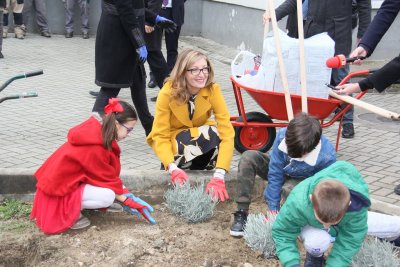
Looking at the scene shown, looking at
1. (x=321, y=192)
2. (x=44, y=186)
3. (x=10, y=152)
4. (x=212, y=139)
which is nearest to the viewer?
(x=321, y=192)

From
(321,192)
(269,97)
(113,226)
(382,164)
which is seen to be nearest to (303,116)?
(321,192)

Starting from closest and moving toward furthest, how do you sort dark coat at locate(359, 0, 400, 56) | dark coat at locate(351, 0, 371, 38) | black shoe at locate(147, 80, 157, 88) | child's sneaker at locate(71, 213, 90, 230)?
child's sneaker at locate(71, 213, 90, 230) < dark coat at locate(359, 0, 400, 56) < dark coat at locate(351, 0, 371, 38) < black shoe at locate(147, 80, 157, 88)

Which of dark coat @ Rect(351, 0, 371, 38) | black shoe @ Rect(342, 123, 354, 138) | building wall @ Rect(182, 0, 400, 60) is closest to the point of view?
dark coat @ Rect(351, 0, 371, 38)

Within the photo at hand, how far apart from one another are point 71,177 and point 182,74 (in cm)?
102

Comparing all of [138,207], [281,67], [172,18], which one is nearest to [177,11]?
[172,18]

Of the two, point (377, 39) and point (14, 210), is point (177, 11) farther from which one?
point (14, 210)

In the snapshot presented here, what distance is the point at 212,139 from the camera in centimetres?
441

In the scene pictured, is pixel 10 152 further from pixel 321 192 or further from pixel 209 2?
pixel 209 2

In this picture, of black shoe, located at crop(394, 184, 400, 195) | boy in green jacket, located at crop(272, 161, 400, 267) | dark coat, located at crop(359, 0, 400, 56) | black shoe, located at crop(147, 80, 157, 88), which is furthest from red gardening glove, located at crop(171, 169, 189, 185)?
black shoe, located at crop(147, 80, 157, 88)

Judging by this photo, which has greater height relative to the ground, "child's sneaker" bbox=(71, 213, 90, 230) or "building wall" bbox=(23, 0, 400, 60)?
"building wall" bbox=(23, 0, 400, 60)

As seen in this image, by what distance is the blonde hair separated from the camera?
13.7ft

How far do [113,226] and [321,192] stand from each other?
5.13ft

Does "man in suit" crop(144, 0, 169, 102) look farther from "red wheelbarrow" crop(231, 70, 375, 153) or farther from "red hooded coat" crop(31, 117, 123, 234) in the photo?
"red hooded coat" crop(31, 117, 123, 234)

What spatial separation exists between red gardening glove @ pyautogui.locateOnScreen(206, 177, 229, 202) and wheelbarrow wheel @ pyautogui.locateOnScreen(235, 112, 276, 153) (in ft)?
4.54
